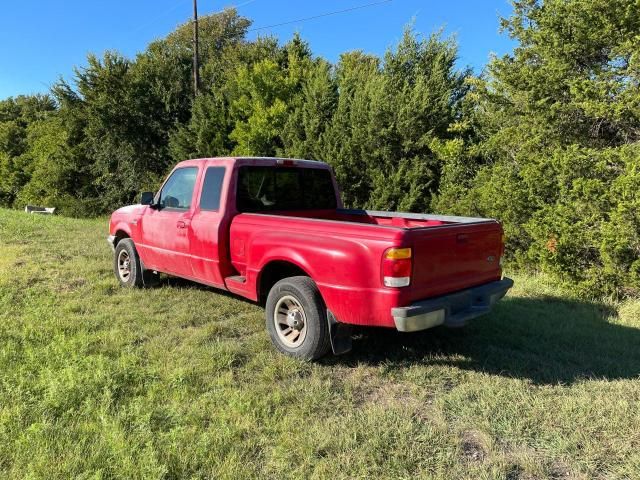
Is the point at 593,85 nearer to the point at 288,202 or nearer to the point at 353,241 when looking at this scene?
the point at 288,202

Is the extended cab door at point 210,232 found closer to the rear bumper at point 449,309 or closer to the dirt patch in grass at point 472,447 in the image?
the rear bumper at point 449,309

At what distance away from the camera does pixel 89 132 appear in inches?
843

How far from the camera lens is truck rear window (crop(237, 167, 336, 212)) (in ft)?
17.6

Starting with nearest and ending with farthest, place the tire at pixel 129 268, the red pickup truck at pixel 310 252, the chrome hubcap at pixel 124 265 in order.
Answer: the red pickup truck at pixel 310 252 → the tire at pixel 129 268 → the chrome hubcap at pixel 124 265

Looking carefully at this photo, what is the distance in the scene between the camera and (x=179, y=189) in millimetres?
6012

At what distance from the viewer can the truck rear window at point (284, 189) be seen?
5.36 metres

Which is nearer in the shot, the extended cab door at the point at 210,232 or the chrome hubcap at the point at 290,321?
the chrome hubcap at the point at 290,321

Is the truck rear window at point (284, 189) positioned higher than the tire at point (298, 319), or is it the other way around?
the truck rear window at point (284, 189)

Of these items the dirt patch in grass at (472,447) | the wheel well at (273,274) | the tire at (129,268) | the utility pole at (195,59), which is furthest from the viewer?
the utility pole at (195,59)

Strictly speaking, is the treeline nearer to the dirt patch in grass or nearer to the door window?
the dirt patch in grass

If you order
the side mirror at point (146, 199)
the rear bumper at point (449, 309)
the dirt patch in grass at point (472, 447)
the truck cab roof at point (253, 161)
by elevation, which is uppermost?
the truck cab roof at point (253, 161)

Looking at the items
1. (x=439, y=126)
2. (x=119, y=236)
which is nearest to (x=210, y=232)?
(x=119, y=236)

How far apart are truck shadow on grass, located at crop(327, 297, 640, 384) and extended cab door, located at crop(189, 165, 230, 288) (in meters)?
1.65

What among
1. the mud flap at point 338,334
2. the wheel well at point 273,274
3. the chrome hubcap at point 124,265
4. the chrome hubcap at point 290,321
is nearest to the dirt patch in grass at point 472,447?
the mud flap at point 338,334
